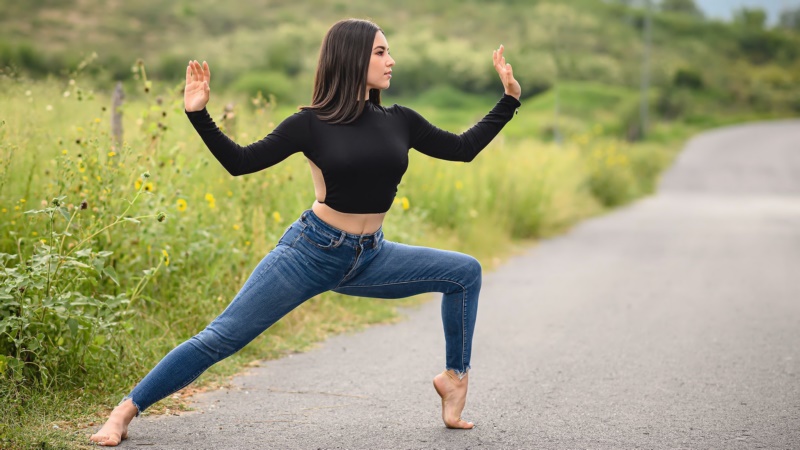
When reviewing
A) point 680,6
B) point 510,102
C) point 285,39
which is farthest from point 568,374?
point 680,6

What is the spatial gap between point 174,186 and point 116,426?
292 cm

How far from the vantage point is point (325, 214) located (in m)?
4.18

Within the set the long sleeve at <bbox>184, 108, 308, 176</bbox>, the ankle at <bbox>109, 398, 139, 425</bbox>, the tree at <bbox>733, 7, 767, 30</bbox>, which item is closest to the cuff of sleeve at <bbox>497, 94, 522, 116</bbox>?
the long sleeve at <bbox>184, 108, 308, 176</bbox>

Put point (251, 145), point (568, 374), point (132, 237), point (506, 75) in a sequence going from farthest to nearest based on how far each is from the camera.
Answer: point (132, 237), point (568, 374), point (506, 75), point (251, 145)

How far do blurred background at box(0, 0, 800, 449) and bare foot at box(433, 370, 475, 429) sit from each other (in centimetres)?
136

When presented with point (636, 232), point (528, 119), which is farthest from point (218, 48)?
point (636, 232)

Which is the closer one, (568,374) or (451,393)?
(451,393)

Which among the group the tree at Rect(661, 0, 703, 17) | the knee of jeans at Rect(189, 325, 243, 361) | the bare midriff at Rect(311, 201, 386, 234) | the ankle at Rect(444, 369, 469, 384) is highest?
the bare midriff at Rect(311, 201, 386, 234)

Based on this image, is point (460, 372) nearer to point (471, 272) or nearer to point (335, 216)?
point (471, 272)

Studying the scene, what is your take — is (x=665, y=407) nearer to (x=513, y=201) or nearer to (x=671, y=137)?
(x=513, y=201)

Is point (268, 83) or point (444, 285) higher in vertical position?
point (444, 285)

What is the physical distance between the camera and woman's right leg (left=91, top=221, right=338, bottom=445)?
13.3 feet

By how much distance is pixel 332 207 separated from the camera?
4141 mm

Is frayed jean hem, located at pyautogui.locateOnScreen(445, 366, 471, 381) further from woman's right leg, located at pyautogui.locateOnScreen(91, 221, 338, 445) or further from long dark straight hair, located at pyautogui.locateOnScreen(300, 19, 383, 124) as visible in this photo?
long dark straight hair, located at pyautogui.locateOnScreen(300, 19, 383, 124)
